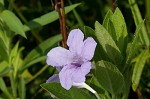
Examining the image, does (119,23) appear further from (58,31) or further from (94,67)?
(58,31)

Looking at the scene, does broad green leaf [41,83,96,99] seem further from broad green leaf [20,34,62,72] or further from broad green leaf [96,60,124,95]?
broad green leaf [20,34,62,72]

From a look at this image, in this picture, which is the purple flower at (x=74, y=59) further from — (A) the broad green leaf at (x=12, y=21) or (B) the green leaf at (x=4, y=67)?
(B) the green leaf at (x=4, y=67)

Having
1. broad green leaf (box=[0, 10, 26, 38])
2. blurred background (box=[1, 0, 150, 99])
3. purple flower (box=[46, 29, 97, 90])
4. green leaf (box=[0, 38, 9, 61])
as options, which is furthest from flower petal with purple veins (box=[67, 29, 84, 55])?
blurred background (box=[1, 0, 150, 99])

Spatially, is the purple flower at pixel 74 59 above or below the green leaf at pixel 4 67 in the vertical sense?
above

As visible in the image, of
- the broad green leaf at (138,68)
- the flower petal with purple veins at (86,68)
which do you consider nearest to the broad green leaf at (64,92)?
the flower petal with purple veins at (86,68)

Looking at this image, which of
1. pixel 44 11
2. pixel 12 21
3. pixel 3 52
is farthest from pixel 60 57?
pixel 44 11
